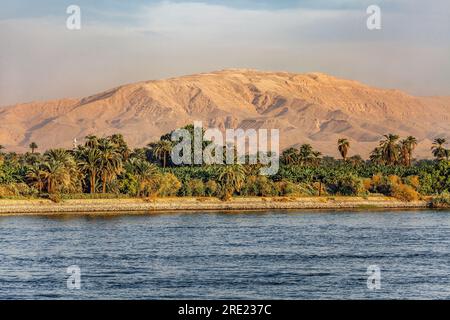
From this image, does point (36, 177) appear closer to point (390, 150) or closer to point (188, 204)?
point (188, 204)

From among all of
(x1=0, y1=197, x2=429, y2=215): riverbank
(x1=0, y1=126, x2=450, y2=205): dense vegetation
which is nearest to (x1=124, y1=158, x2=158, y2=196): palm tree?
(x1=0, y1=126, x2=450, y2=205): dense vegetation

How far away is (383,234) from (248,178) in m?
51.4

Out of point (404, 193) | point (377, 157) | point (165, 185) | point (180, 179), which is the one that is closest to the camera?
point (165, 185)

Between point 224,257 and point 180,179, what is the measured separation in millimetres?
70128

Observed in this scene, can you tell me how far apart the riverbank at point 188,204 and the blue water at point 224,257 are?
13.6 metres

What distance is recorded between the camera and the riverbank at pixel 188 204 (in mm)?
112000

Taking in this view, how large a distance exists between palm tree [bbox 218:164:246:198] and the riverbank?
1628mm

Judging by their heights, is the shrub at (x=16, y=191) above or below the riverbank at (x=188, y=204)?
above

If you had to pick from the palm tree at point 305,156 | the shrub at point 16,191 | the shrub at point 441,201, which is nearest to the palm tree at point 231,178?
the shrub at point 16,191

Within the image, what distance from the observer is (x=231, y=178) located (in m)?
126

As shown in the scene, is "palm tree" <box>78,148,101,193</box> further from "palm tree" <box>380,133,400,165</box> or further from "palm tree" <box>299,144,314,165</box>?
"palm tree" <box>380,133,400,165</box>

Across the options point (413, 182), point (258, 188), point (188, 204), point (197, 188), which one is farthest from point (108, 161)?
point (413, 182)

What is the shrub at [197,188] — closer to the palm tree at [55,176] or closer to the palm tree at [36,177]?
the palm tree at [55,176]
